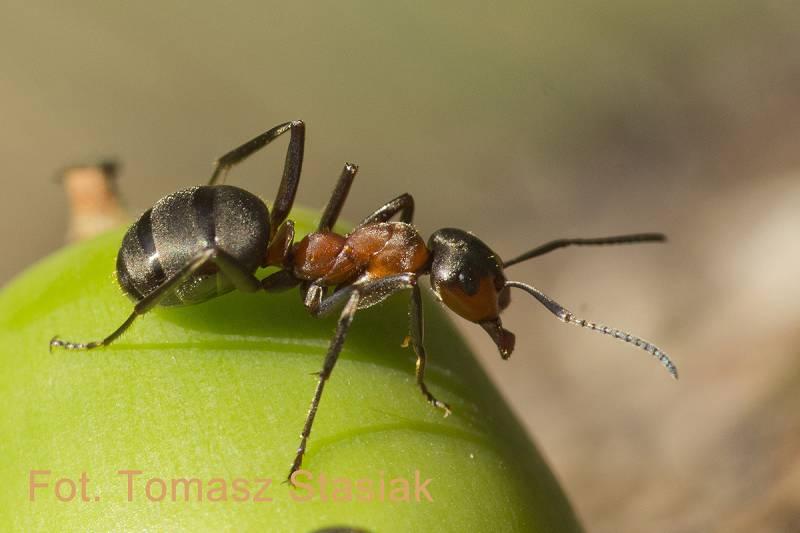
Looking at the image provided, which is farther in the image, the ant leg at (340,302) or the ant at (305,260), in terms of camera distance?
the ant at (305,260)

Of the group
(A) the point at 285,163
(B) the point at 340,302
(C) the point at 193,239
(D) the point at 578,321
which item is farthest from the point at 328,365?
(A) the point at 285,163

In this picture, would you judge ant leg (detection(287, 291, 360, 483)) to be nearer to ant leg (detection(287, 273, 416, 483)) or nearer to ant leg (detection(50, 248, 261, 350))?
ant leg (detection(287, 273, 416, 483))

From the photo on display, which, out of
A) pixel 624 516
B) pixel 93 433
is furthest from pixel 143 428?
pixel 624 516

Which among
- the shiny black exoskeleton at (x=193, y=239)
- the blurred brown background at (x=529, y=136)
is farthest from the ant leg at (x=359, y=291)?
the blurred brown background at (x=529, y=136)

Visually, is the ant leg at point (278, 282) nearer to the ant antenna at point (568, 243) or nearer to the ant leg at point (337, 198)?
the ant leg at point (337, 198)

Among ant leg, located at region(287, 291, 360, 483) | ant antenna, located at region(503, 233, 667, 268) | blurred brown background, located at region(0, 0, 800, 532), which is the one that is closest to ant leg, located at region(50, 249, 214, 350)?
ant leg, located at region(287, 291, 360, 483)

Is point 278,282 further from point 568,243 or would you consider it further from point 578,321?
point 568,243

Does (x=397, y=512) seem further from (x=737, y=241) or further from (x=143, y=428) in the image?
(x=737, y=241)
